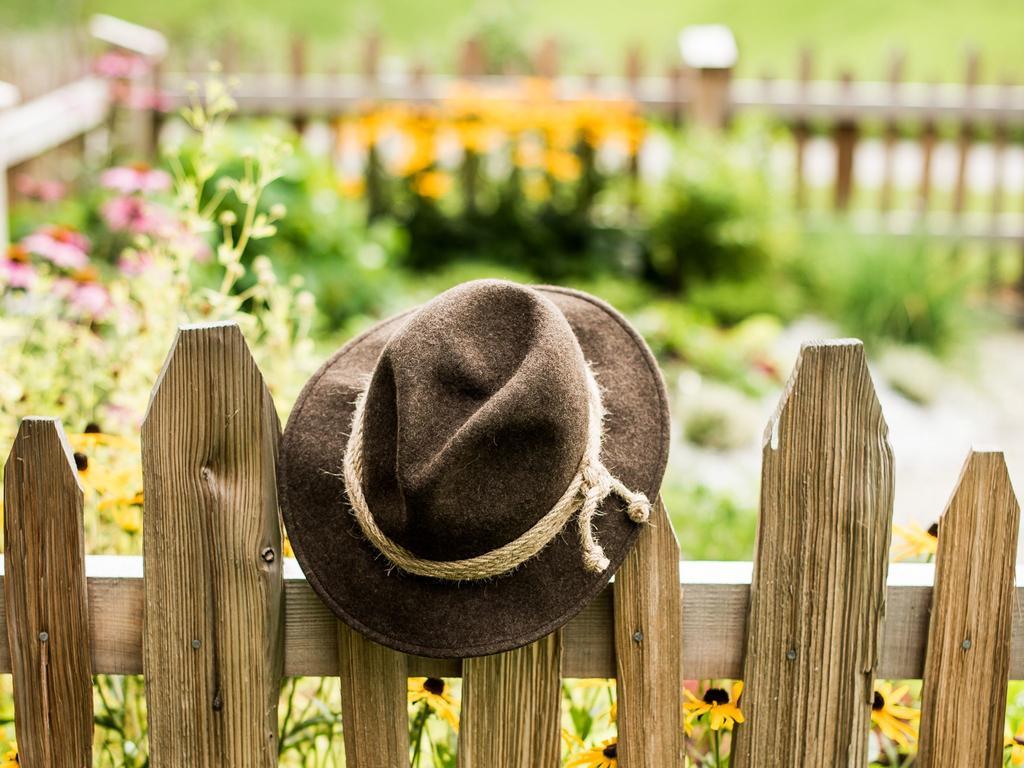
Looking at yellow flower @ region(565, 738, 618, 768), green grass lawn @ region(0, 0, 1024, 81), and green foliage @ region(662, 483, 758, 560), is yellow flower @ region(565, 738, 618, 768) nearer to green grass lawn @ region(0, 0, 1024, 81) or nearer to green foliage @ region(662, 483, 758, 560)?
green foliage @ region(662, 483, 758, 560)

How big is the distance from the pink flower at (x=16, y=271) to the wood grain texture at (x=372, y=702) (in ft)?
4.17

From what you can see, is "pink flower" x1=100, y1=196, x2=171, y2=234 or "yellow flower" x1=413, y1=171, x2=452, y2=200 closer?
"pink flower" x1=100, y1=196, x2=171, y2=234

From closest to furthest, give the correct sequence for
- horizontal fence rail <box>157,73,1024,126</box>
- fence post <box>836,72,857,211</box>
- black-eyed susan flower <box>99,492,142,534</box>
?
1. black-eyed susan flower <box>99,492,142,534</box>
2. horizontal fence rail <box>157,73,1024,126</box>
3. fence post <box>836,72,857,211</box>

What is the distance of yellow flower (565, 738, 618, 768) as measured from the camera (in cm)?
157

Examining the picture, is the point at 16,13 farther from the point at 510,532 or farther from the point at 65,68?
the point at 510,532

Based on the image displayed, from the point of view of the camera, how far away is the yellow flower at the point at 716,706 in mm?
1536

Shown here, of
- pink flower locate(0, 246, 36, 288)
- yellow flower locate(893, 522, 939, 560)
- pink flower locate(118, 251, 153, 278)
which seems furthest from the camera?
pink flower locate(0, 246, 36, 288)

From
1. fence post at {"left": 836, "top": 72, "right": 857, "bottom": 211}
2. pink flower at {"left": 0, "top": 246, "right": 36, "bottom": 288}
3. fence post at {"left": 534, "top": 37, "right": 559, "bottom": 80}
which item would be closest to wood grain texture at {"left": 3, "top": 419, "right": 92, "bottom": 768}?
pink flower at {"left": 0, "top": 246, "right": 36, "bottom": 288}

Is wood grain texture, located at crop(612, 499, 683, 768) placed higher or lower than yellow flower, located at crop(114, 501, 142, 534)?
lower

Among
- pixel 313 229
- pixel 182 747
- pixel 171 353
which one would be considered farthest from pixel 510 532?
pixel 313 229

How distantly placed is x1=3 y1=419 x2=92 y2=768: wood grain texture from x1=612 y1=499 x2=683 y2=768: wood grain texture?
706 mm

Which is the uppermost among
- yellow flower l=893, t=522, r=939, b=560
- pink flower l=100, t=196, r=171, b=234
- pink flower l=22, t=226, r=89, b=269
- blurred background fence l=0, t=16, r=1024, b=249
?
blurred background fence l=0, t=16, r=1024, b=249

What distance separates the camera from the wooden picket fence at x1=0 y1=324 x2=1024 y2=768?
1421mm

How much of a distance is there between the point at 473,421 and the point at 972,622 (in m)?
0.76
